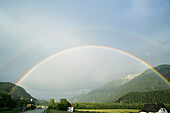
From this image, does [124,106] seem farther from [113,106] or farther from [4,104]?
[4,104]

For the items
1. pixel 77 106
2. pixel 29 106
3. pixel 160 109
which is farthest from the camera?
pixel 77 106

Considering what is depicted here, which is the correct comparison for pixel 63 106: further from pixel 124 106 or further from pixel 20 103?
pixel 124 106

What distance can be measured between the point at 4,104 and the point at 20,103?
33663mm

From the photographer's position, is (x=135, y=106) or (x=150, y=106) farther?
(x=135, y=106)

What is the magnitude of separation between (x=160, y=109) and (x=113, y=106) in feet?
277

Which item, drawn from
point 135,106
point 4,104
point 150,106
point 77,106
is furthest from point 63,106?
point 135,106

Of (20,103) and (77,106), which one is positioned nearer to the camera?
(20,103)

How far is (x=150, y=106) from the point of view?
94.4 meters

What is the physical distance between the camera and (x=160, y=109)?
8906 cm

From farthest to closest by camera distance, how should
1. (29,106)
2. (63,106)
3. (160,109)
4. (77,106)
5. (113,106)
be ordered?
(113,106) < (77,106) < (29,106) < (160,109) < (63,106)

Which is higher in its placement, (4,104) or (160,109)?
(4,104)

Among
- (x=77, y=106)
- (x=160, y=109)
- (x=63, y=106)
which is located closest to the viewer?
Result: (x=63, y=106)

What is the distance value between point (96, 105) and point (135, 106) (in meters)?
45.6

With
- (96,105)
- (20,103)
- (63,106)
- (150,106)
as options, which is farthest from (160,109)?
(20,103)
